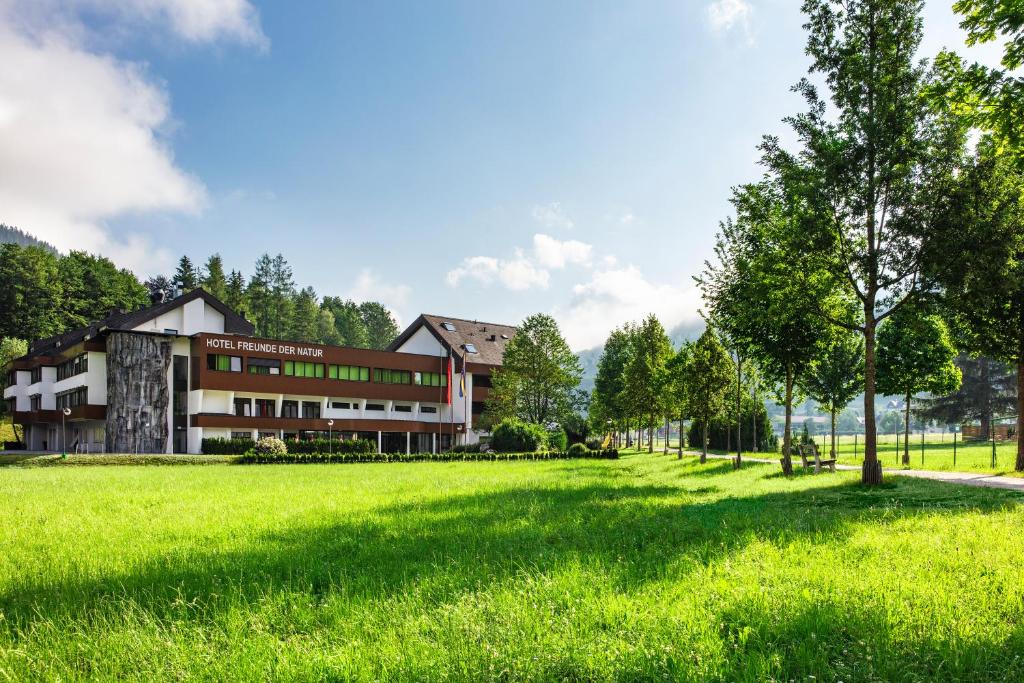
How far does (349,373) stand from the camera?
193 feet

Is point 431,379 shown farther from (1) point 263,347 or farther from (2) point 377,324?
(2) point 377,324

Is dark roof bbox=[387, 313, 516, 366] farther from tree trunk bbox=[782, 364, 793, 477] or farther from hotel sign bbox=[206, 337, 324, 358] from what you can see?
tree trunk bbox=[782, 364, 793, 477]

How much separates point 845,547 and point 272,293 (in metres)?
115

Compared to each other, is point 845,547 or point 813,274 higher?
point 813,274

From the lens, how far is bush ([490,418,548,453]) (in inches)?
1927

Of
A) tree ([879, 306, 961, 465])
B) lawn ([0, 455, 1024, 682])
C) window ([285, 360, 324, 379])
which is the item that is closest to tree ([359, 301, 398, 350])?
window ([285, 360, 324, 379])

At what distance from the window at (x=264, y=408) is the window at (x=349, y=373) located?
18.6 ft

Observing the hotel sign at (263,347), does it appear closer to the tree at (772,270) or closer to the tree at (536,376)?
the tree at (536,376)

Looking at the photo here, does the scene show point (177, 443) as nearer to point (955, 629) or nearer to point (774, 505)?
point (774, 505)

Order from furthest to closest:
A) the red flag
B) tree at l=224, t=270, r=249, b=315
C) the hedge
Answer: tree at l=224, t=270, r=249, b=315 < the red flag < the hedge

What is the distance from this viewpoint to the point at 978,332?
76.1 feet

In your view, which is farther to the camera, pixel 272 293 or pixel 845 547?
pixel 272 293

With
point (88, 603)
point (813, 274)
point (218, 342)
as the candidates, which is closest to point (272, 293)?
point (218, 342)

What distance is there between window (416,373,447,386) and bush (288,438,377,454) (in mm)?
14132
